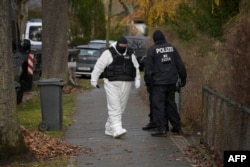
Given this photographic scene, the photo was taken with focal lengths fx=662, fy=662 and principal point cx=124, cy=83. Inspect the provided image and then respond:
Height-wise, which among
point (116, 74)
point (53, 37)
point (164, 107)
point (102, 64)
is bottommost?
point (164, 107)

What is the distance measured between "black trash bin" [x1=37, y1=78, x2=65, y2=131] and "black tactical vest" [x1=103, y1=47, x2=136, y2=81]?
3.39 ft

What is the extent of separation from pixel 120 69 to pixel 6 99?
9.15ft

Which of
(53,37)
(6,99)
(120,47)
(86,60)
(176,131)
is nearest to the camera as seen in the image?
(6,99)

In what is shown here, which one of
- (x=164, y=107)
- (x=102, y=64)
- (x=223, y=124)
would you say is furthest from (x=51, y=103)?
(x=223, y=124)

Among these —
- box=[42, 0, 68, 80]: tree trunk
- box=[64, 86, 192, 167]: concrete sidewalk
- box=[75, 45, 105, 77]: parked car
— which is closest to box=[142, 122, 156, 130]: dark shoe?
box=[64, 86, 192, 167]: concrete sidewalk

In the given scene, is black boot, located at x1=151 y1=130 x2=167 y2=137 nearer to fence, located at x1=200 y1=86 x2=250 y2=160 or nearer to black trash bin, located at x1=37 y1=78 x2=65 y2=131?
fence, located at x1=200 y1=86 x2=250 y2=160

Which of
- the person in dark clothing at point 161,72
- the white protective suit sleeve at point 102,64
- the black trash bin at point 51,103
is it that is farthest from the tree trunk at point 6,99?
the person in dark clothing at point 161,72

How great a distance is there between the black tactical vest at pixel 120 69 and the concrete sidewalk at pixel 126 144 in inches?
41.9

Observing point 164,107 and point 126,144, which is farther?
point 164,107

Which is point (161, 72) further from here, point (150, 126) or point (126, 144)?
point (126, 144)

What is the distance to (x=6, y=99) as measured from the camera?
30.2ft

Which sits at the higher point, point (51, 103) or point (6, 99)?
point (6, 99)

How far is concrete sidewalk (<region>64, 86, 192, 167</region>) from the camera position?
9.31 m

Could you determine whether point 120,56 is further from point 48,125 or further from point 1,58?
point 1,58
